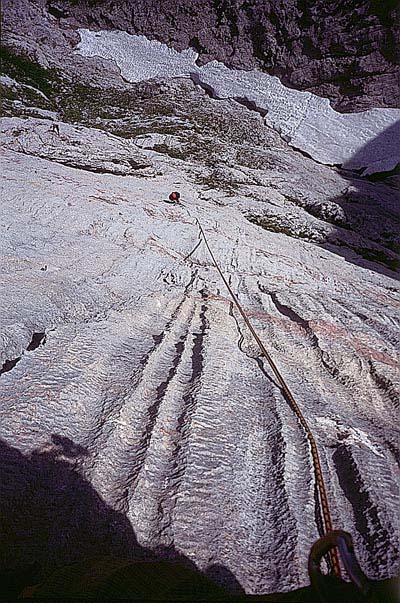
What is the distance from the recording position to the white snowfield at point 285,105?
17.8 ft

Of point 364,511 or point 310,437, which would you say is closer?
point 364,511

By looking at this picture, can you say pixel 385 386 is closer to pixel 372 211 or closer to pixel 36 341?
pixel 36 341

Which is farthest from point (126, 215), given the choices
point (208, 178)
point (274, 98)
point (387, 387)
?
point (274, 98)

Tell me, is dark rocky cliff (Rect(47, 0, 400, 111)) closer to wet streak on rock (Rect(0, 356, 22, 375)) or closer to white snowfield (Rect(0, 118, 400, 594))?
white snowfield (Rect(0, 118, 400, 594))

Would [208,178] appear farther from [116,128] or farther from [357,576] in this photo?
[357,576]

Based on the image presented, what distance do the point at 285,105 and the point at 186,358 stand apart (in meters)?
4.74

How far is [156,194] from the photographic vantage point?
351 centimetres

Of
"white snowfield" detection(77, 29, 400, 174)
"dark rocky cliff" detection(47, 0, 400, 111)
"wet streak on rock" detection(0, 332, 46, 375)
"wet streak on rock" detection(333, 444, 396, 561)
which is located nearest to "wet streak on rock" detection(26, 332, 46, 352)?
"wet streak on rock" detection(0, 332, 46, 375)

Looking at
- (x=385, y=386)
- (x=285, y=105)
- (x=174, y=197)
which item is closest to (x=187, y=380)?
(x=385, y=386)

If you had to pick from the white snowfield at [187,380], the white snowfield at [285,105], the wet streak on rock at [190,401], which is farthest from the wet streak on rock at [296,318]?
the white snowfield at [285,105]

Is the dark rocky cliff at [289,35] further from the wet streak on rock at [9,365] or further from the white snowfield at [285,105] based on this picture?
the wet streak on rock at [9,365]

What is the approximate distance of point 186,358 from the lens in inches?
81.5

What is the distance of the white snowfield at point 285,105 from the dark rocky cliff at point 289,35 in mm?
144

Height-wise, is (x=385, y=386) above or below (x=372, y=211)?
below
